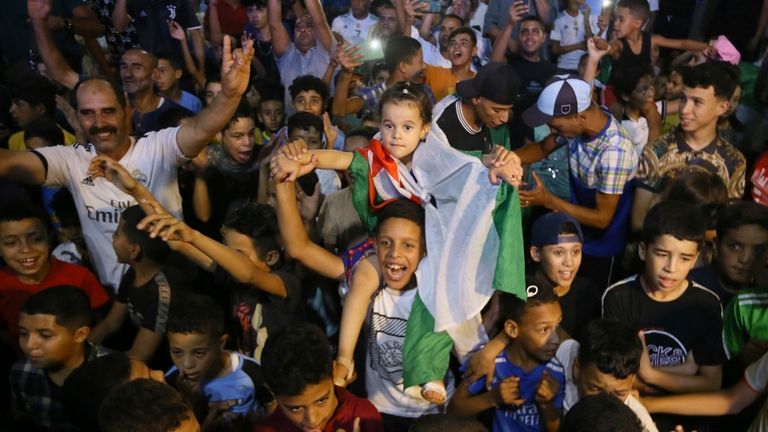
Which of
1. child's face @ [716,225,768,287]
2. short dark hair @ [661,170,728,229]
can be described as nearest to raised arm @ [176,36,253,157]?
short dark hair @ [661,170,728,229]

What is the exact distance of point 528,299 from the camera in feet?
8.96

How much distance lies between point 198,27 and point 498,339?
5447 mm

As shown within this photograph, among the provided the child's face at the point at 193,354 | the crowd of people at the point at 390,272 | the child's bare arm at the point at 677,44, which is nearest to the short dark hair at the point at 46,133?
the crowd of people at the point at 390,272

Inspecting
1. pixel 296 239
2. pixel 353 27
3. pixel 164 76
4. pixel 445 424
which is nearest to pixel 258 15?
pixel 353 27

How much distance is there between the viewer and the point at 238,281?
10.3 ft

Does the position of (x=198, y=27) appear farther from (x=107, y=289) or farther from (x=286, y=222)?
(x=286, y=222)

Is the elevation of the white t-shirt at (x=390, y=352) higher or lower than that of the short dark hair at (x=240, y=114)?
lower

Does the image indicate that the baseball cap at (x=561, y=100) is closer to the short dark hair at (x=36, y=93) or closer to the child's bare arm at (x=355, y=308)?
the child's bare arm at (x=355, y=308)

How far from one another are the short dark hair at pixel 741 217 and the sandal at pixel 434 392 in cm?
143

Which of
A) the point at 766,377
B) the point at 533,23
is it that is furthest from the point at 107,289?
the point at 533,23

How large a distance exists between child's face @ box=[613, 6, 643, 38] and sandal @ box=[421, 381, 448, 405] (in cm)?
486

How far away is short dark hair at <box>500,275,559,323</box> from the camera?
271 centimetres

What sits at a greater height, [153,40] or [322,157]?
[322,157]

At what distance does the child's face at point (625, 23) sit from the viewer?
645cm
